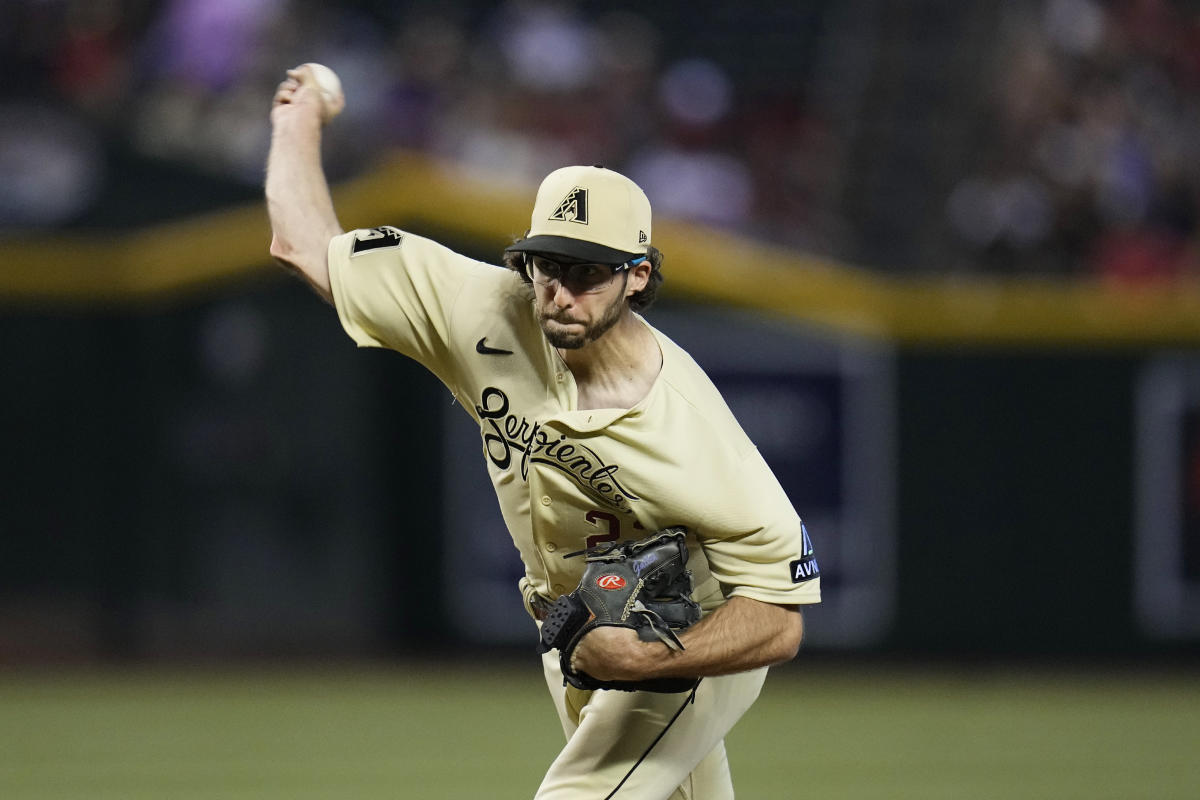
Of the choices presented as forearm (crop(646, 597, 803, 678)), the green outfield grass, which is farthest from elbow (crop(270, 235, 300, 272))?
the green outfield grass

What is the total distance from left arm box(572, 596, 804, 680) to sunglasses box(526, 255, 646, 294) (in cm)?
70

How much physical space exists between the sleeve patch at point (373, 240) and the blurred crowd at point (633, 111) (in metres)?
6.33

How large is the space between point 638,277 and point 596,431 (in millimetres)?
366

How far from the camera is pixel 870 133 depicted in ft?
41.4

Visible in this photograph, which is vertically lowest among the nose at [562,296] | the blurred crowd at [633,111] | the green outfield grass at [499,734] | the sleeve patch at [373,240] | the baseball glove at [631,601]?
the green outfield grass at [499,734]

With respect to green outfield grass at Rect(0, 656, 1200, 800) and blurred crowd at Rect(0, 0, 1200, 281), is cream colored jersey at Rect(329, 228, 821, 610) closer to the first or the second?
green outfield grass at Rect(0, 656, 1200, 800)

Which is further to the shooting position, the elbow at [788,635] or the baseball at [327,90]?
the baseball at [327,90]

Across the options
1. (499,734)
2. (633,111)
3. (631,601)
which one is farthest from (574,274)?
(633,111)

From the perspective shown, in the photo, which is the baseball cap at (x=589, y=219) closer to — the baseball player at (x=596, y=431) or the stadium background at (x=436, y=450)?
the baseball player at (x=596, y=431)

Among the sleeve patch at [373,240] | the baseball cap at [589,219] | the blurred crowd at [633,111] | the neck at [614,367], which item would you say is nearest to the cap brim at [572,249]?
the baseball cap at [589,219]

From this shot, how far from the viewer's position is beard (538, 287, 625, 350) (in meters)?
3.55

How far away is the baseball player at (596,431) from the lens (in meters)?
3.57

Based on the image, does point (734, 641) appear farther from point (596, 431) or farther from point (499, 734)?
point (499, 734)

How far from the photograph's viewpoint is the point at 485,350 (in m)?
3.77
